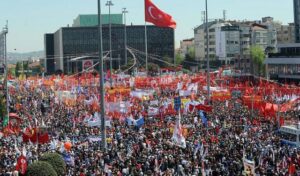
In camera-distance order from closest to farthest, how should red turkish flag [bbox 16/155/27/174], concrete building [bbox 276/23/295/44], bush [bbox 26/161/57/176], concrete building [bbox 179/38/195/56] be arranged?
bush [bbox 26/161/57/176], red turkish flag [bbox 16/155/27/174], concrete building [bbox 276/23/295/44], concrete building [bbox 179/38/195/56]

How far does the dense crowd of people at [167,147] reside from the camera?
22.8 metres

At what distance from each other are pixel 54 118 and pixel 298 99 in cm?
1611

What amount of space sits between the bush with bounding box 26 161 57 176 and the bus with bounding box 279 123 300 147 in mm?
12341

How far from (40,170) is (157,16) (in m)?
20.8

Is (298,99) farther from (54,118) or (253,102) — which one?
(54,118)

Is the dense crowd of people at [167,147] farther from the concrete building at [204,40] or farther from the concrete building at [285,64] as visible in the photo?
the concrete building at [204,40]

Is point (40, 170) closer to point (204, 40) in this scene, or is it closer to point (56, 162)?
point (56, 162)

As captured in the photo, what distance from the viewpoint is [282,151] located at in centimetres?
2520

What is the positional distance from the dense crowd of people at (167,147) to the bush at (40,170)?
6.94 ft

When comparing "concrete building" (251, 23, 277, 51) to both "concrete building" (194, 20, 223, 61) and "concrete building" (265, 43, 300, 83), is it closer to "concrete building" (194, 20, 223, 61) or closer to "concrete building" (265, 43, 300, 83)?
"concrete building" (194, 20, 223, 61)

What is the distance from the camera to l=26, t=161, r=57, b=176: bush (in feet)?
66.2

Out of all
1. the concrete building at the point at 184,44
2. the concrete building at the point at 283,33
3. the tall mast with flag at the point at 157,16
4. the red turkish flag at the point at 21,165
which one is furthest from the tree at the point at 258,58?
the red turkish flag at the point at 21,165

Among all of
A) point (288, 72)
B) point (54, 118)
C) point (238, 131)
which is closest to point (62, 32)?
point (288, 72)

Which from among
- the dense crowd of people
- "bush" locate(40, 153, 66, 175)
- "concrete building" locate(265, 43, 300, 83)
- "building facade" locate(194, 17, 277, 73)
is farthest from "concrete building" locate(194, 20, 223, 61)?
"bush" locate(40, 153, 66, 175)
